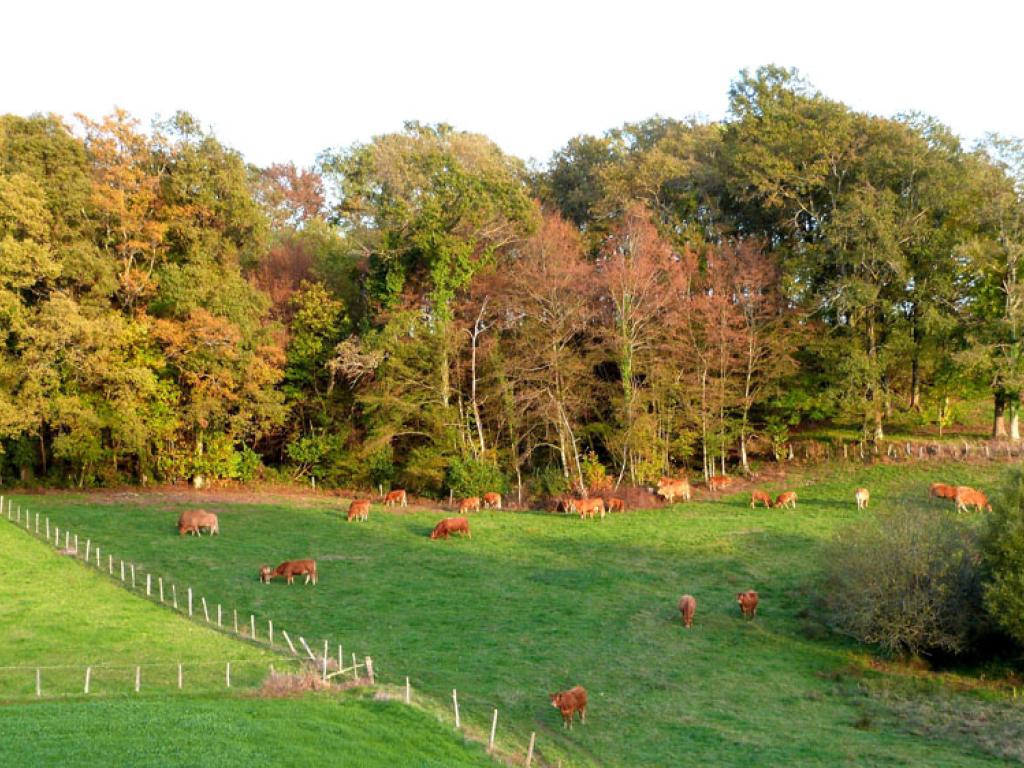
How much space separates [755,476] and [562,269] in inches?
617

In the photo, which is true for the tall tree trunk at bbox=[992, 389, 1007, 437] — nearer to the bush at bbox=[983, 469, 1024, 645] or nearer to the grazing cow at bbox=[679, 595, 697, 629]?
the bush at bbox=[983, 469, 1024, 645]

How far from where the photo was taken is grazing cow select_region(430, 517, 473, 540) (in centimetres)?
4078

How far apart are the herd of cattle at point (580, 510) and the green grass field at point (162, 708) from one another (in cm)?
412

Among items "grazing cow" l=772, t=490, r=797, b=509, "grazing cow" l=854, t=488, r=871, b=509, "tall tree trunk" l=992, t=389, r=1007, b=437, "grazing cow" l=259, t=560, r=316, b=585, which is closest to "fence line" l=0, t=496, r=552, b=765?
"grazing cow" l=259, t=560, r=316, b=585

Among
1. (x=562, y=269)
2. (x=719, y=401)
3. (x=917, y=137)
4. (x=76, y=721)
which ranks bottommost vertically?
(x=76, y=721)

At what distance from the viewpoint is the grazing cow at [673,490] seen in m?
49.5

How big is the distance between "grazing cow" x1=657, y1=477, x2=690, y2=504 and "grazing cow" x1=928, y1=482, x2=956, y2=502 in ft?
38.9

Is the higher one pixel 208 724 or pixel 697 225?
pixel 697 225

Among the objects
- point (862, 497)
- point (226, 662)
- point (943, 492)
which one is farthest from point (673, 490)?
point (226, 662)

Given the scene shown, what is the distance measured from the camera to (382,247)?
54.2 metres

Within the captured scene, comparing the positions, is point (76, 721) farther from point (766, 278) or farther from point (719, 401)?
point (766, 278)

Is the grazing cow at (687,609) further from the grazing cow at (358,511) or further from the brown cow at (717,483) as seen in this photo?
the brown cow at (717,483)

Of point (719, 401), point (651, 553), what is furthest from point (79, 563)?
point (719, 401)

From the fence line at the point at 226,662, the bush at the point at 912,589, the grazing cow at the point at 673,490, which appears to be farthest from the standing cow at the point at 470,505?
the bush at the point at 912,589
